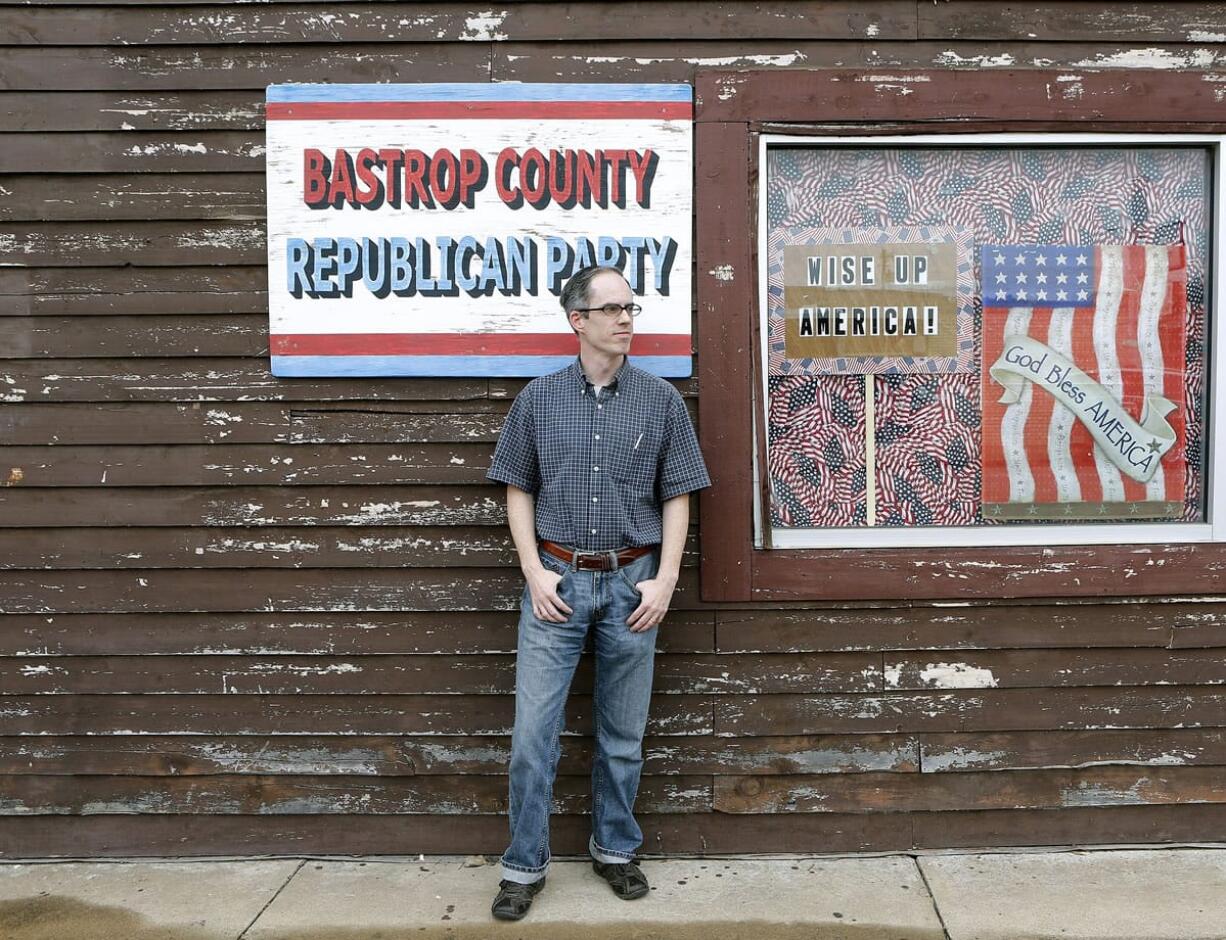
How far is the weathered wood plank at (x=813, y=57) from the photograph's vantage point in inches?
129

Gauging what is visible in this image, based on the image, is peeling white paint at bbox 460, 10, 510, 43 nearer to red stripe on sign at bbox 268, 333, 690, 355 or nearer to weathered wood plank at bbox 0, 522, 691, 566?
red stripe on sign at bbox 268, 333, 690, 355

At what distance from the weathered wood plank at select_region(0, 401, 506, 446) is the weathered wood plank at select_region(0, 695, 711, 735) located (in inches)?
34.2

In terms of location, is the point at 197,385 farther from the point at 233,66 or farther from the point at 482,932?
the point at 482,932

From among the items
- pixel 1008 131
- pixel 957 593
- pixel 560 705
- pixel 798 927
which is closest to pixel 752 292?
pixel 1008 131

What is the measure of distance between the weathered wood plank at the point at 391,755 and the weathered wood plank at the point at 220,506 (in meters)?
0.74

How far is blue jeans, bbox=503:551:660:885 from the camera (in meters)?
3.01

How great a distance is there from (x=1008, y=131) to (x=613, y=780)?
242 cm

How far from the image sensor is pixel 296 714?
3445 mm

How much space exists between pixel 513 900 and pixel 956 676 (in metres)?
1.60

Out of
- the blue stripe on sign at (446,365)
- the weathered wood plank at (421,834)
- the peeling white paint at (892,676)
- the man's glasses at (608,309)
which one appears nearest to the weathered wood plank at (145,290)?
the blue stripe on sign at (446,365)

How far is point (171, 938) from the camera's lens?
9.84ft

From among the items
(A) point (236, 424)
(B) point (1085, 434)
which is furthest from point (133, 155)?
(B) point (1085, 434)

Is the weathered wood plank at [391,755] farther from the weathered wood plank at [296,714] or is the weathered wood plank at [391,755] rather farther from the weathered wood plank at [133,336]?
the weathered wood plank at [133,336]

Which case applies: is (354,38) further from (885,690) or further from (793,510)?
(885,690)
